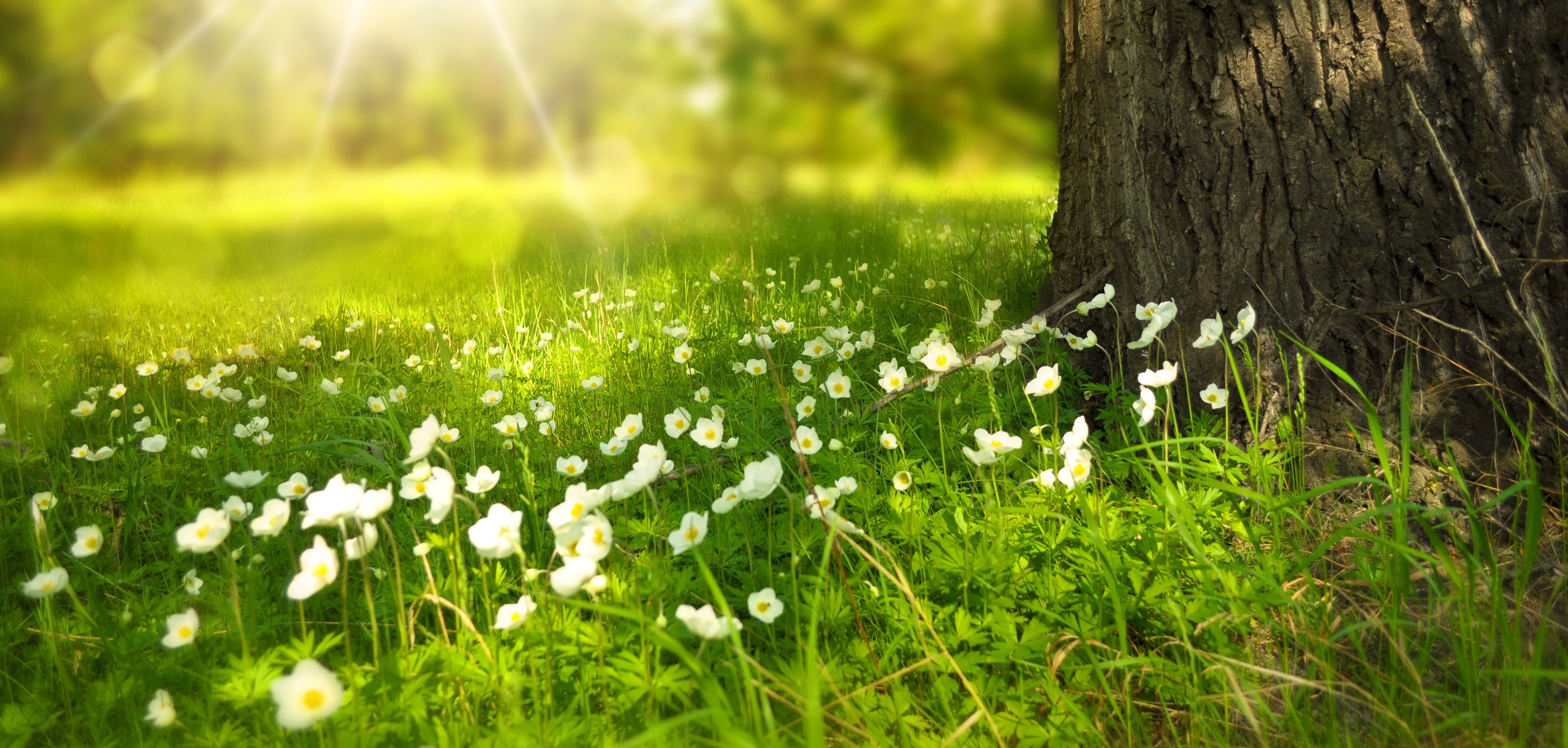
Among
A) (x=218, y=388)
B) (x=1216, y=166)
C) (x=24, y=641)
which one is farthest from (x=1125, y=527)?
(x=218, y=388)

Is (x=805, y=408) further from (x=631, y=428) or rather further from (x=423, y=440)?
(x=423, y=440)

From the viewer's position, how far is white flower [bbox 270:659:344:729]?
92 centimetres

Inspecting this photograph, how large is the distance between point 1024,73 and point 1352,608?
76.8 inches

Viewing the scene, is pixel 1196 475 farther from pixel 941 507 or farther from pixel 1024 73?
pixel 1024 73

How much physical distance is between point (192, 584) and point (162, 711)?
491mm

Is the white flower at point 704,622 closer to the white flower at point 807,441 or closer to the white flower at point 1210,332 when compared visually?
the white flower at point 807,441

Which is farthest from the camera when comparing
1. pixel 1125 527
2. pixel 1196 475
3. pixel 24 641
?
pixel 1196 475

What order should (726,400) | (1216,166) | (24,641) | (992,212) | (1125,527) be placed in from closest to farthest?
1. (1125,527)
2. (24,641)
3. (1216,166)
4. (726,400)
5. (992,212)

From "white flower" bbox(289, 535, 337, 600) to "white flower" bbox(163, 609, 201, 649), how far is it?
0.66 feet

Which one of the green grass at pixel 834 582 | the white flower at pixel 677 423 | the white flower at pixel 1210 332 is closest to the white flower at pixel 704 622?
the green grass at pixel 834 582

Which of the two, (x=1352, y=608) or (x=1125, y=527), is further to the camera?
(x=1125, y=527)

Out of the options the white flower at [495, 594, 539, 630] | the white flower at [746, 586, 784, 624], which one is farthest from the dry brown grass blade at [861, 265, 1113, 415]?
the white flower at [495, 594, 539, 630]

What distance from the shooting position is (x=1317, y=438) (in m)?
1.87

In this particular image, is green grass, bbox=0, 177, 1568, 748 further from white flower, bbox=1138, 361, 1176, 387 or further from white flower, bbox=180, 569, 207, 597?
white flower, bbox=1138, 361, 1176, 387
